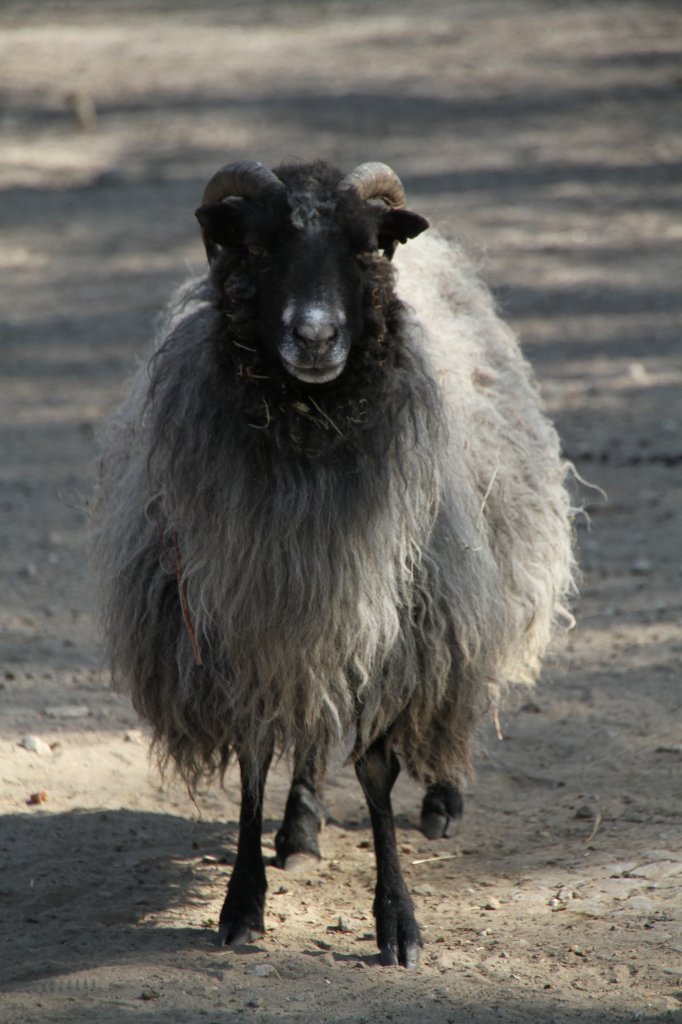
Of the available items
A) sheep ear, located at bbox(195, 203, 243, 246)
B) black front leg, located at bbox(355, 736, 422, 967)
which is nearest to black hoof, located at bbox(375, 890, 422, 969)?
black front leg, located at bbox(355, 736, 422, 967)

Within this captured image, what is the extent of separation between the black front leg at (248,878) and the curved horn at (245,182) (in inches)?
63.4

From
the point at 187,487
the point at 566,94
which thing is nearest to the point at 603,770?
the point at 187,487

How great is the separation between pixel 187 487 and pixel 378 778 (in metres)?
1.06

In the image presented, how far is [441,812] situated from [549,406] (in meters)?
4.33

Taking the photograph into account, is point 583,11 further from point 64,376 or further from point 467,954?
point 467,954

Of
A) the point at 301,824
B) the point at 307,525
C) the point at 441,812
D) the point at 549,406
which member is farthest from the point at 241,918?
the point at 549,406

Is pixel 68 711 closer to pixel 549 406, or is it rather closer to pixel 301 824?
pixel 301 824

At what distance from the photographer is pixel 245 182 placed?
3572mm

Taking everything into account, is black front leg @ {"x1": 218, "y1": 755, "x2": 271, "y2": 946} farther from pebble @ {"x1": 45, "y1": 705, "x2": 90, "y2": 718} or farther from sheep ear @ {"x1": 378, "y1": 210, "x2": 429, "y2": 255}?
sheep ear @ {"x1": 378, "y1": 210, "x2": 429, "y2": 255}

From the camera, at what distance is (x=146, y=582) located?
402cm

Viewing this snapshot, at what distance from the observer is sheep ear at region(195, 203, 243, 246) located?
3578 millimetres

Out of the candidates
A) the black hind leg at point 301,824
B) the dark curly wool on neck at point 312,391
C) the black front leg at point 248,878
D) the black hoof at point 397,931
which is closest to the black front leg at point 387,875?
the black hoof at point 397,931

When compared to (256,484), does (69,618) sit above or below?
below

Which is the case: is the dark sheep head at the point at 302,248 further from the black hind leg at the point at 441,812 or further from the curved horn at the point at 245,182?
the black hind leg at the point at 441,812
